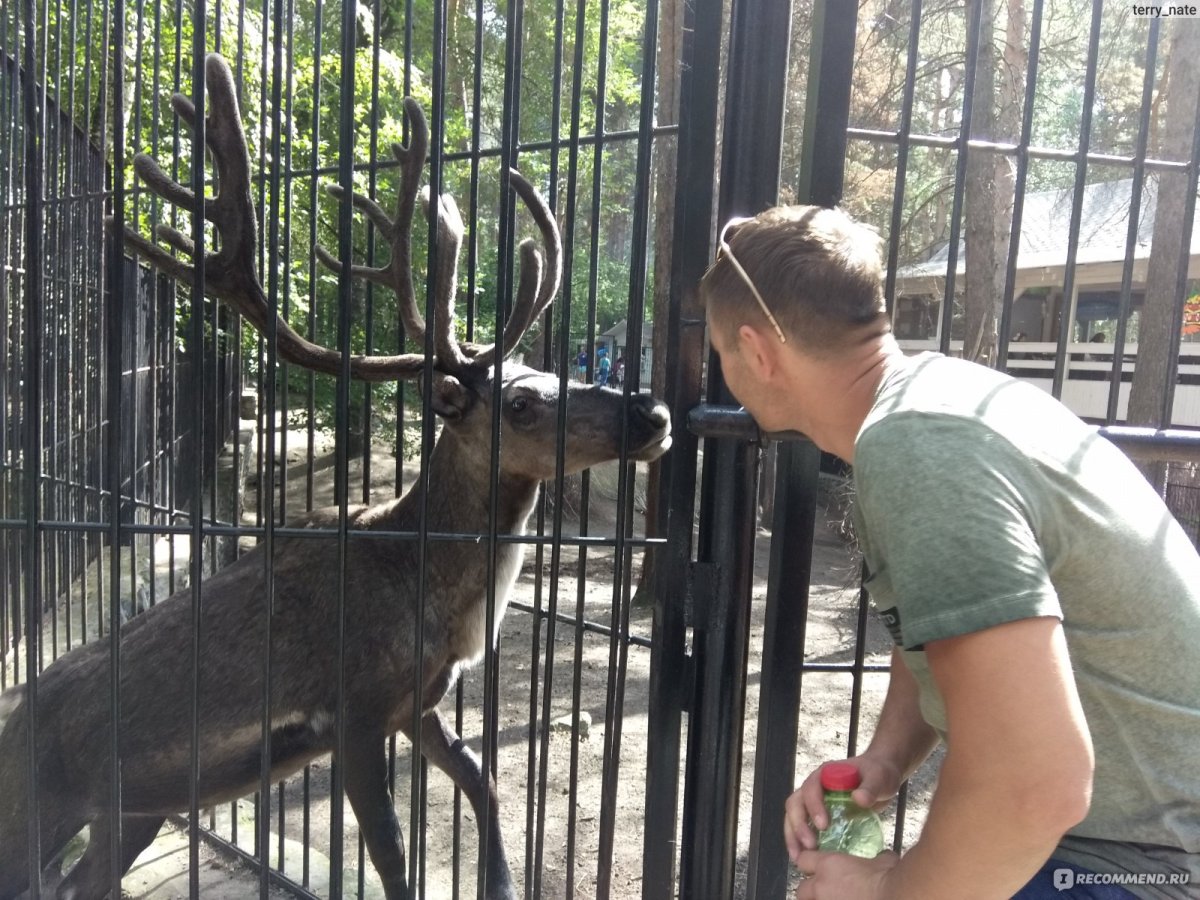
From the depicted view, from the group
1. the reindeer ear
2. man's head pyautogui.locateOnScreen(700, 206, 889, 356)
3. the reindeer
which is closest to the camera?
man's head pyautogui.locateOnScreen(700, 206, 889, 356)

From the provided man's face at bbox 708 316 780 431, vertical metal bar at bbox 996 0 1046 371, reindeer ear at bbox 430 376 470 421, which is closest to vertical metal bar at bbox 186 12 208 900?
man's face at bbox 708 316 780 431

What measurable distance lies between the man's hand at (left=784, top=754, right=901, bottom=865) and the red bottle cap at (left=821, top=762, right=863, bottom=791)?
1cm

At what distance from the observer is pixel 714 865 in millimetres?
2379

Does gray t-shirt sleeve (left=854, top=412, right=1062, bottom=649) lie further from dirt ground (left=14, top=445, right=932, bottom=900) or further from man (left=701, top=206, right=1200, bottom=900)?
dirt ground (left=14, top=445, right=932, bottom=900)

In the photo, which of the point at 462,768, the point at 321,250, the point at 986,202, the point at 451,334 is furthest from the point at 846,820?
the point at 986,202

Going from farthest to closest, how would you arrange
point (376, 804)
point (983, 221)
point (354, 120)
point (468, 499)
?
point (983, 221)
point (468, 499)
point (376, 804)
point (354, 120)

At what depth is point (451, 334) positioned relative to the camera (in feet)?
11.7

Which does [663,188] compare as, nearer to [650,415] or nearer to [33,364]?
[650,415]

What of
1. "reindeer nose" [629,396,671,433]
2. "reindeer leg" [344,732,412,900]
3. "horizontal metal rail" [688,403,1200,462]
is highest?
"horizontal metal rail" [688,403,1200,462]

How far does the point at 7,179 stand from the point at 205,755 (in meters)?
3.48

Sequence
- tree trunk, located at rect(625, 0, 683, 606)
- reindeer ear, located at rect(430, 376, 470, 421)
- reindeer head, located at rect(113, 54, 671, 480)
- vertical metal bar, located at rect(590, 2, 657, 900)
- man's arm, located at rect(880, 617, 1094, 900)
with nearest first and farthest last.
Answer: man's arm, located at rect(880, 617, 1094, 900)
vertical metal bar, located at rect(590, 2, 657, 900)
reindeer head, located at rect(113, 54, 671, 480)
reindeer ear, located at rect(430, 376, 470, 421)
tree trunk, located at rect(625, 0, 683, 606)

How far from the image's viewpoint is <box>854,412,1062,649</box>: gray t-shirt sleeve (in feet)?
3.80

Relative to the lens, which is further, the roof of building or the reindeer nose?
the roof of building

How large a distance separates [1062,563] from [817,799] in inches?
25.2
